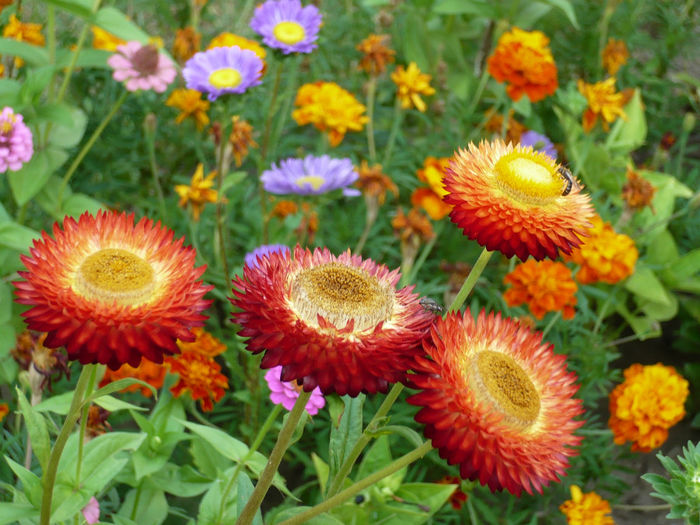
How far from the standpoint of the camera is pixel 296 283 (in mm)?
942

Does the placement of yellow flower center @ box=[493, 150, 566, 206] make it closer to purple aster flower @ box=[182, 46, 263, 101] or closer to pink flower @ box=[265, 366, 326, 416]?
pink flower @ box=[265, 366, 326, 416]

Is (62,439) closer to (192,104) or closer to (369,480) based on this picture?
(369,480)

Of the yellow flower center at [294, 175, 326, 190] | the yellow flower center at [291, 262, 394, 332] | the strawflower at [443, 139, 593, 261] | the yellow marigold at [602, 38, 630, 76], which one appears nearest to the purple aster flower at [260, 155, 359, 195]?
the yellow flower center at [294, 175, 326, 190]

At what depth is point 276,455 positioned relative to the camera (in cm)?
90

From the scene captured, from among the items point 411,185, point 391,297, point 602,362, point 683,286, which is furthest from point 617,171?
point 391,297

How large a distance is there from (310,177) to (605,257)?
0.85 meters

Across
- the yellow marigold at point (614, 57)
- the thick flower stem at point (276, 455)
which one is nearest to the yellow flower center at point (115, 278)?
the thick flower stem at point (276, 455)

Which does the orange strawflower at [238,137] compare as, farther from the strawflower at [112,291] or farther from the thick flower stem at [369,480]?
the thick flower stem at [369,480]

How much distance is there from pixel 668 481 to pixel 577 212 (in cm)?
44

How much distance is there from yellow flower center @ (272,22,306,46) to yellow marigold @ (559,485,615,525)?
1337 mm

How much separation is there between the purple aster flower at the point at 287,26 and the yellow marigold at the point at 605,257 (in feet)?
3.07

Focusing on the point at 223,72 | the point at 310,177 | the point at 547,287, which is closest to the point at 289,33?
the point at 223,72

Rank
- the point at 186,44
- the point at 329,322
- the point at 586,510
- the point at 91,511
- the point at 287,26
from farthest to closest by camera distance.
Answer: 1. the point at 186,44
2. the point at 287,26
3. the point at 586,510
4. the point at 91,511
5. the point at 329,322

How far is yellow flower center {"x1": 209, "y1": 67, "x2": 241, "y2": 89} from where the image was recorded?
177cm
